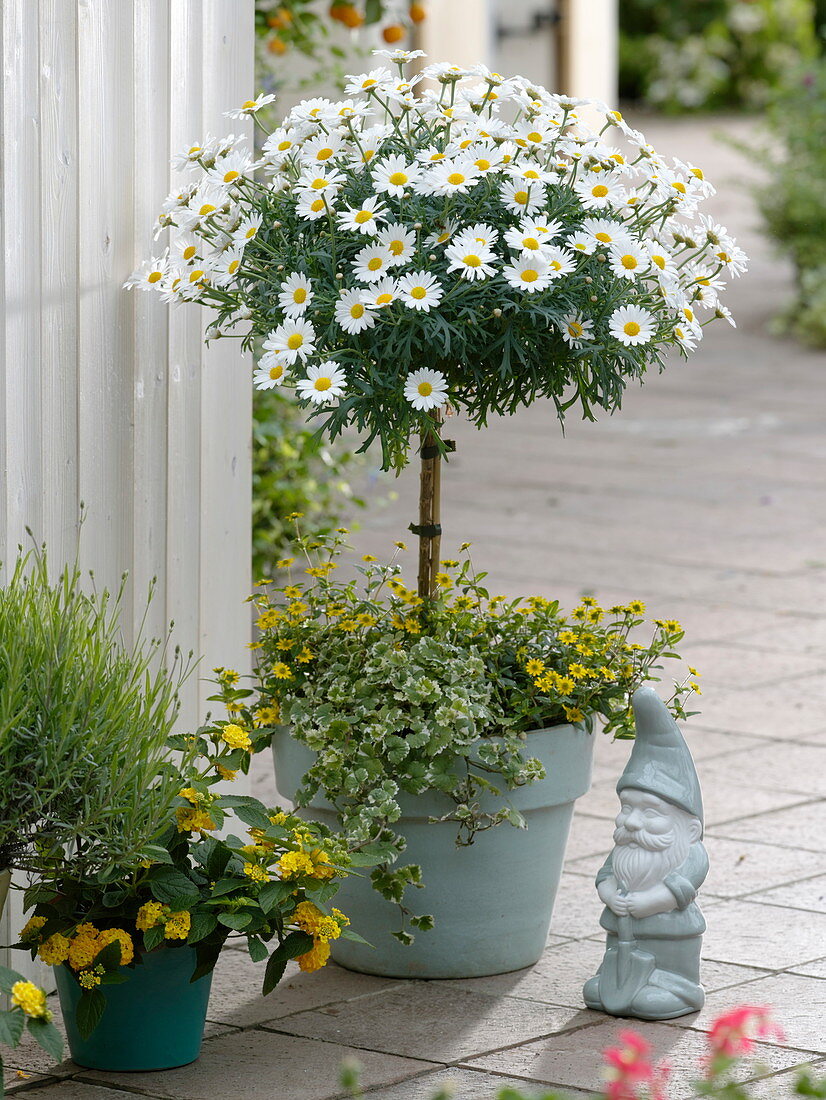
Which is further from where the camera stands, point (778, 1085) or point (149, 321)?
point (149, 321)

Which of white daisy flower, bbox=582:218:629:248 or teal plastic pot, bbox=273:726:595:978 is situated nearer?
white daisy flower, bbox=582:218:629:248

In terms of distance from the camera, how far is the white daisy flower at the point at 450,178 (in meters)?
2.81

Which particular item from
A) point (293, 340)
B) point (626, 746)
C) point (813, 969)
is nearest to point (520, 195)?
Result: point (293, 340)

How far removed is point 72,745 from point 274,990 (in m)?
0.93

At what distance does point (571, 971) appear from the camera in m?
3.34

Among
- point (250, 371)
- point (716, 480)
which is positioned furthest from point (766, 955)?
point (716, 480)

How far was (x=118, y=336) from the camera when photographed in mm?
3305

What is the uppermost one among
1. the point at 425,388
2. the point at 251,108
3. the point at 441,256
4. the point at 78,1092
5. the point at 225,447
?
the point at 251,108

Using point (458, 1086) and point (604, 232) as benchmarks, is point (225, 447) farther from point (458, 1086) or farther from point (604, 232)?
point (458, 1086)

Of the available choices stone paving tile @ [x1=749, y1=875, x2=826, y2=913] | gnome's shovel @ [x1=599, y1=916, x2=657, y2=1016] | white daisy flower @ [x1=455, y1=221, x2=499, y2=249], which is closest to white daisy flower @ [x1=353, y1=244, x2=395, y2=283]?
white daisy flower @ [x1=455, y1=221, x2=499, y2=249]

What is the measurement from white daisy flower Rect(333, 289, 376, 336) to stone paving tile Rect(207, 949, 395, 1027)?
1.20 metres

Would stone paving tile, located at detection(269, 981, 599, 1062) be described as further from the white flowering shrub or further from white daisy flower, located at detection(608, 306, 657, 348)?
white daisy flower, located at detection(608, 306, 657, 348)

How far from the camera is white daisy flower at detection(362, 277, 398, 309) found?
279 cm

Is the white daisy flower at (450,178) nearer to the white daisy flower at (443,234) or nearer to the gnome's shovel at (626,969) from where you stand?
the white daisy flower at (443,234)
